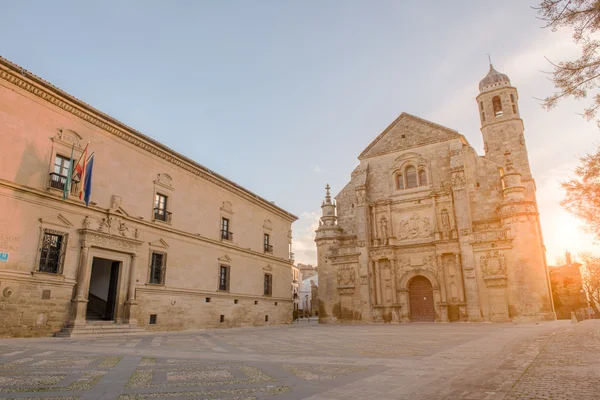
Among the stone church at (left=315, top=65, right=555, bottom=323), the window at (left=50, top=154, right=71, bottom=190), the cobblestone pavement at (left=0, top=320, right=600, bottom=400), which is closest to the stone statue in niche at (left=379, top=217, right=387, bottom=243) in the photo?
the stone church at (left=315, top=65, right=555, bottom=323)

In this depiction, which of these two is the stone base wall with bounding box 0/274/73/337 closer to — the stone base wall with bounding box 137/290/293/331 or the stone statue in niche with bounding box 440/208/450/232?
the stone base wall with bounding box 137/290/293/331

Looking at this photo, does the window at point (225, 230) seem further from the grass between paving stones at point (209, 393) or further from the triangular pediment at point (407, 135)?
the grass between paving stones at point (209, 393)

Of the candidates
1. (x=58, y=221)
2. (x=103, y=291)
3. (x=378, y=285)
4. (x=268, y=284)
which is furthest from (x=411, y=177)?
(x=58, y=221)

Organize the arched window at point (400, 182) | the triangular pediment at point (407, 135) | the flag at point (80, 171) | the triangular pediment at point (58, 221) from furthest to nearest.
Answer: the arched window at point (400, 182), the triangular pediment at point (407, 135), the flag at point (80, 171), the triangular pediment at point (58, 221)

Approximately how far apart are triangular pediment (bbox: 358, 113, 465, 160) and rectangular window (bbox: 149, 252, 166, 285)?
1853 centimetres

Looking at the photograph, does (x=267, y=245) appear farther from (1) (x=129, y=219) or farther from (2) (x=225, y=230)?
(1) (x=129, y=219)

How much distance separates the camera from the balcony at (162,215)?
18391mm

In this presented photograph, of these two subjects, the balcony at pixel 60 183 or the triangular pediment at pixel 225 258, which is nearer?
the balcony at pixel 60 183

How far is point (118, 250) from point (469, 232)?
816 inches

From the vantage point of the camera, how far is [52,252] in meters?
13.6

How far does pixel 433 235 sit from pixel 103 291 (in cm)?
2057

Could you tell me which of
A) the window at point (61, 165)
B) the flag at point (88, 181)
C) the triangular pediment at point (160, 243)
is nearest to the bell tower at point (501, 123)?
the triangular pediment at point (160, 243)

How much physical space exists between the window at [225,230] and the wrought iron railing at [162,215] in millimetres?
4394

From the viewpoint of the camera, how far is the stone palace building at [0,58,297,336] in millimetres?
12680
